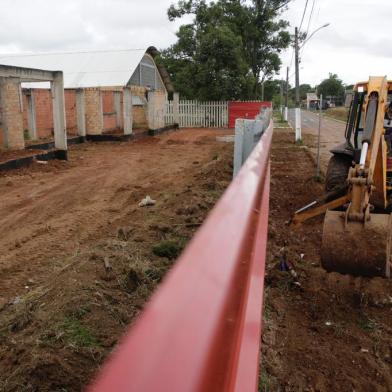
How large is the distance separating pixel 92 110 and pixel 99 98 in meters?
0.67

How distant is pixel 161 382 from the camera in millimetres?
595

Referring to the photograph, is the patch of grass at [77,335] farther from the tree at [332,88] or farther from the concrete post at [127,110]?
the tree at [332,88]

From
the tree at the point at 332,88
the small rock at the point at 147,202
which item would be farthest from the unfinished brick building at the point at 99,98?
the tree at the point at 332,88

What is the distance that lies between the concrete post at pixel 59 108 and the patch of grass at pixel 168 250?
33.5 feet

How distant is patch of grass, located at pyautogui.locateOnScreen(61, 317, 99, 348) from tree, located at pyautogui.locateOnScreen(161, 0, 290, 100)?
92.7ft

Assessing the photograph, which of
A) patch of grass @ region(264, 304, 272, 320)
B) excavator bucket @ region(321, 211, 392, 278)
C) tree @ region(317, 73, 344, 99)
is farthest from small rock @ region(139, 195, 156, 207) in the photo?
tree @ region(317, 73, 344, 99)

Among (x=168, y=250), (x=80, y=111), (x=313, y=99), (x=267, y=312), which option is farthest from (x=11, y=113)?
(x=313, y=99)

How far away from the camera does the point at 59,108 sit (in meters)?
14.6

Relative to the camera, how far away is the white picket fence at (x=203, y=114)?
32562 millimetres

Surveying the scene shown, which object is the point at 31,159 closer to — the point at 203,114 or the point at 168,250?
the point at 168,250

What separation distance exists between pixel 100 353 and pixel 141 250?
2.14m

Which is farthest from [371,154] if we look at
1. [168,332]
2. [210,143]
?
[210,143]

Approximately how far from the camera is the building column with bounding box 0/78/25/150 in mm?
13758

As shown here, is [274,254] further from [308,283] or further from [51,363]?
[51,363]
